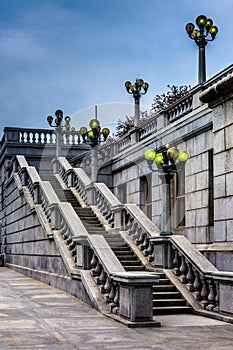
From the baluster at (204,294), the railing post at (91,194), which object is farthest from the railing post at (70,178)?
the baluster at (204,294)

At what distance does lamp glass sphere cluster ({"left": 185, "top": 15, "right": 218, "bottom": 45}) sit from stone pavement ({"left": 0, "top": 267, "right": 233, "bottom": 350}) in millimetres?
11105

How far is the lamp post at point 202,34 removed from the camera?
67.3ft

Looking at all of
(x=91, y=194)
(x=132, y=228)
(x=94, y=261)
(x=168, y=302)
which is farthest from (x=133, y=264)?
(x=91, y=194)

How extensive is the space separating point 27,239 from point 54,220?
6.41 m

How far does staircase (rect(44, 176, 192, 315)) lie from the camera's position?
1309 cm

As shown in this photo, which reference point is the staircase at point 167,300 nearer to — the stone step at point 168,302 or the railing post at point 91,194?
the stone step at point 168,302

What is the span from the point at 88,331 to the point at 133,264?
19.1 feet

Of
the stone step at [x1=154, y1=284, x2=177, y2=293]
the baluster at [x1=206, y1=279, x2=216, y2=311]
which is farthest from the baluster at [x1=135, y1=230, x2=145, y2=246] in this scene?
the baluster at [x1=206, y1=279, x2=216, y2=311]

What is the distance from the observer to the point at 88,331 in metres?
10.3

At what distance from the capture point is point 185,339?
9.65 m

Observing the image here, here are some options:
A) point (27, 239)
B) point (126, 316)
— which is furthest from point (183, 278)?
point (27, 239)

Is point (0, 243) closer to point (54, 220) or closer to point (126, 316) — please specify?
point (54, 220)

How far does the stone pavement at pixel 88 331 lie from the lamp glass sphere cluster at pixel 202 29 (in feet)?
36.4

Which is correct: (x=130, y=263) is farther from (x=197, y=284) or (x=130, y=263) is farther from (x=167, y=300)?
(x=197, y=284)
